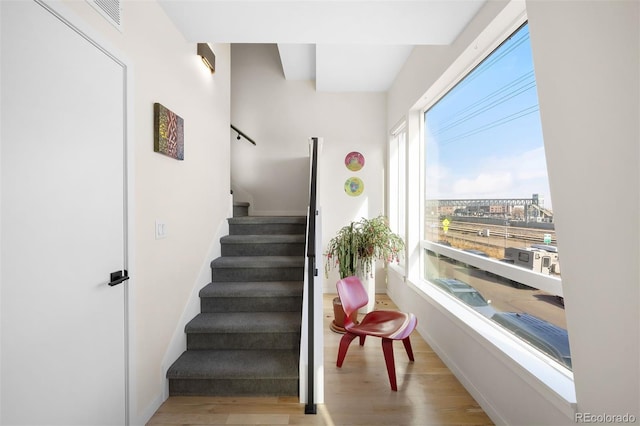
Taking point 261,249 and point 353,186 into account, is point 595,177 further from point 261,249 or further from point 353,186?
point 353,186

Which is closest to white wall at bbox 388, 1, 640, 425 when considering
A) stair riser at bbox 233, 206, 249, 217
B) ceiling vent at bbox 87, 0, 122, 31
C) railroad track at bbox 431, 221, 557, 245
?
railroad track at bbox 431, 221, 557, 245

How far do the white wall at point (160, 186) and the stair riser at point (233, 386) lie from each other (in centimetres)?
12

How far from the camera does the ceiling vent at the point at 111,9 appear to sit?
1.30 metres

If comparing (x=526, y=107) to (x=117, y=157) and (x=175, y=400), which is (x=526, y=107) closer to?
(x=117, y=157)

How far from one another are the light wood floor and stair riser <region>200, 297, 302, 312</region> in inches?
22.3

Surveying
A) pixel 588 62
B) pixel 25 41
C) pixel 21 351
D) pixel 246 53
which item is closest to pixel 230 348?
pixel 21 351

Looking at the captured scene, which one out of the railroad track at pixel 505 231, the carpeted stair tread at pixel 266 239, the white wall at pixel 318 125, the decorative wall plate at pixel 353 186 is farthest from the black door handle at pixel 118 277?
the decorative wall plate at pixel 353 186

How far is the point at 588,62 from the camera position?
36.6 inches

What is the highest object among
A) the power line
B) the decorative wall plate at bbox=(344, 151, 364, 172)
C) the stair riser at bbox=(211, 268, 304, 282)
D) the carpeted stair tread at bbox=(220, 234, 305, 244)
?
the decorative wall plate at bbox=(344, 151, 364, 172)

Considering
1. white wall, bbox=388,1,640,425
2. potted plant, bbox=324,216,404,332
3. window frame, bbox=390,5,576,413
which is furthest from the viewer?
potted plant, bbox=324,216,404,332

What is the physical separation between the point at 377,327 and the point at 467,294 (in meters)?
0.77

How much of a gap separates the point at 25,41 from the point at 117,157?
21.3 inches

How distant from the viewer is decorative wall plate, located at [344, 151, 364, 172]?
4.09m

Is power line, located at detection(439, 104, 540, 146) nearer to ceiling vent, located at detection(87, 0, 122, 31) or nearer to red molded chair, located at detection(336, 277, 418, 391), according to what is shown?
red molded chair, located at detection(336, 277, 418, 391)
